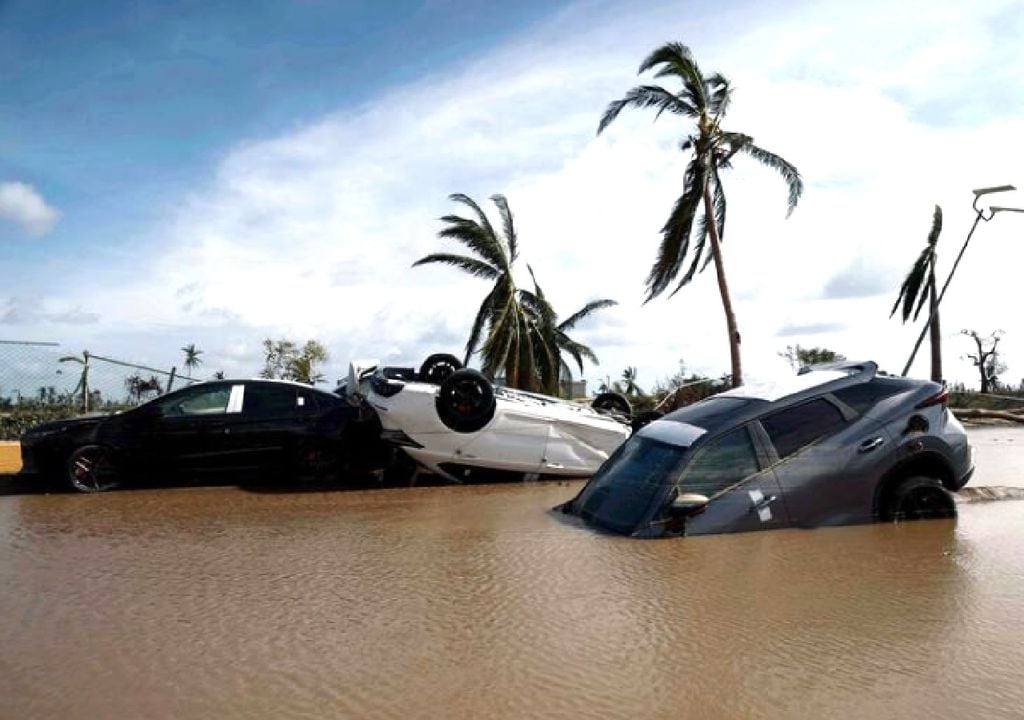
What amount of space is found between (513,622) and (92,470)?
7152 mm

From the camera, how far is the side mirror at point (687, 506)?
5867 millimetres

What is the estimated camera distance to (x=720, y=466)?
6121 mm

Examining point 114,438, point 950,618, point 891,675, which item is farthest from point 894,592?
point 114,438

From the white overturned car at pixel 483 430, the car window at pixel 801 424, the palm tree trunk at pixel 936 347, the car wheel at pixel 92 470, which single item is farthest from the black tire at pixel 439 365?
the palm tree trunk at pixel 936 347

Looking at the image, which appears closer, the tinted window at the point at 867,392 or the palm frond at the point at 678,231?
the tinted window at the point at 867,392

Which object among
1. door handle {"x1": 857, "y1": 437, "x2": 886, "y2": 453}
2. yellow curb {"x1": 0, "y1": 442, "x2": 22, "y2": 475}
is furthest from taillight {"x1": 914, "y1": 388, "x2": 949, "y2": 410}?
yellow curb {"x1": 0, "y1": 442, "x2": 22, "y2": 475}

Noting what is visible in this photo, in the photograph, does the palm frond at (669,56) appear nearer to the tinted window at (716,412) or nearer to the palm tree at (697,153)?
the palm tree at (697,153)

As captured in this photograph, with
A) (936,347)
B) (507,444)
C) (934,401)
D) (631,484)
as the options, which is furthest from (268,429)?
(936,347)

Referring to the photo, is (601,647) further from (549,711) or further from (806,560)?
(806,560)

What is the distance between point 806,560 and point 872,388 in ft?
6.28

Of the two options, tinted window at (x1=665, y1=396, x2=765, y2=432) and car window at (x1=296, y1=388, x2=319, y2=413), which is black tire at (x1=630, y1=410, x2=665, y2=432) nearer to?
tinted window at (x1=665, y1=396, x2=765, y2=432)

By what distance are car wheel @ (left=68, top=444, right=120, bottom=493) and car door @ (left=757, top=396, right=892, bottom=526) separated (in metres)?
7.07

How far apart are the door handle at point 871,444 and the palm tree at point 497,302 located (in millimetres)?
16356

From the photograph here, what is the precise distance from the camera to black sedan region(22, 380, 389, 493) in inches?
386
